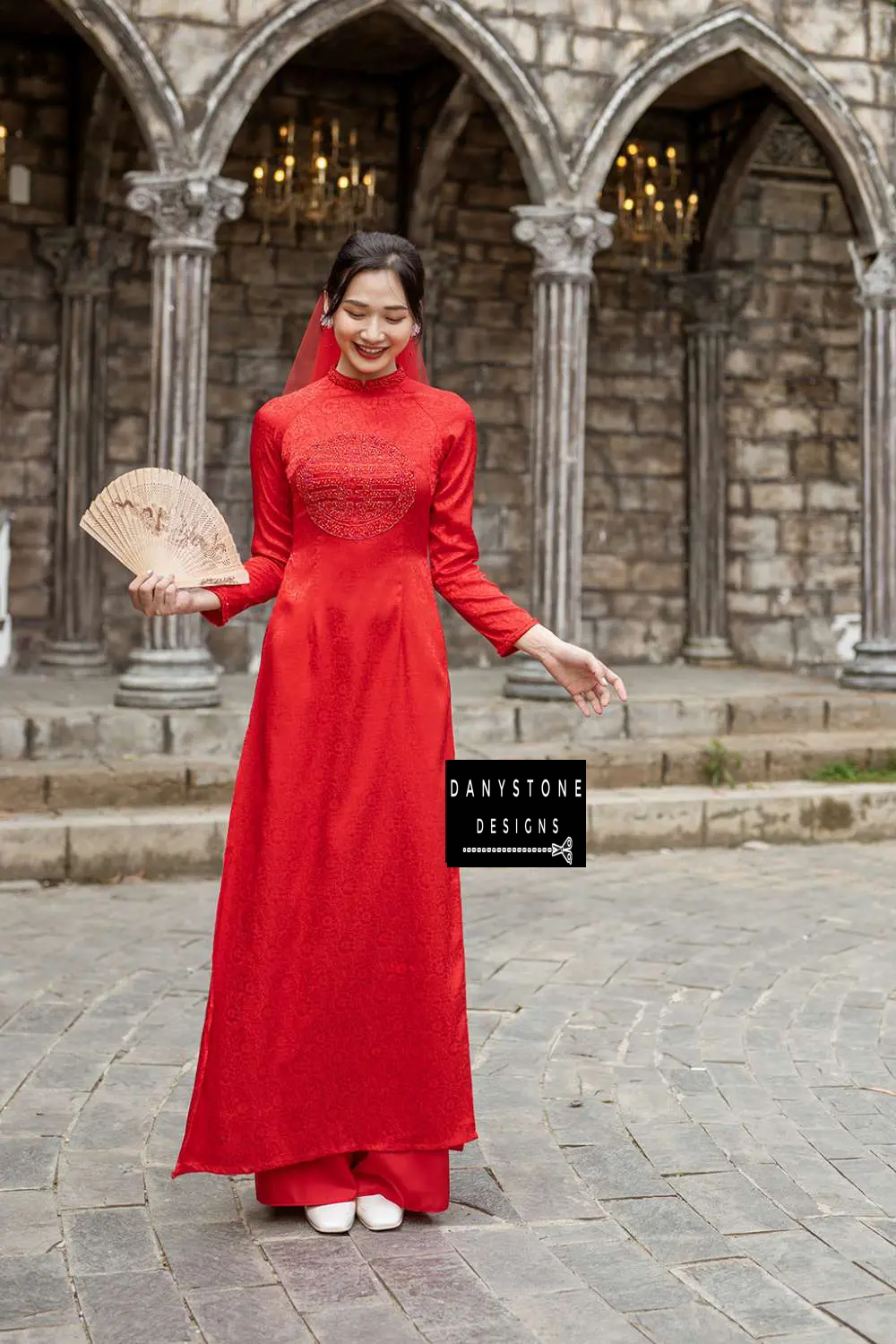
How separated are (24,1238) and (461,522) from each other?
153cm

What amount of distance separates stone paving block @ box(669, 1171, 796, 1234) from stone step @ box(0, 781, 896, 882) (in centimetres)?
364

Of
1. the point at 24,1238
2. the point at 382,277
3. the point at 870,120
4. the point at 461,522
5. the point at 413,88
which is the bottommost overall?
the point at 24,1238

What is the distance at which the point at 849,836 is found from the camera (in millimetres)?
7730

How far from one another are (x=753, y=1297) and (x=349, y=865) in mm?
1007

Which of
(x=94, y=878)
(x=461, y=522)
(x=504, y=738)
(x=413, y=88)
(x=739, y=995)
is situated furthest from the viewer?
(x=413, y=88)

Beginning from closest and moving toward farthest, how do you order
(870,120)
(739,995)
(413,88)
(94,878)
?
(739,995)
(94,878)
(870,120)
(413,88)

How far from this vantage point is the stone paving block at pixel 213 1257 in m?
2.69

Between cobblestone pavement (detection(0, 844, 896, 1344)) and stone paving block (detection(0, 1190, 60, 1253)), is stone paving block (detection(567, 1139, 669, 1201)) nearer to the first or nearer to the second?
cobblestone pavement (detection(0, 844, 896, 1344))

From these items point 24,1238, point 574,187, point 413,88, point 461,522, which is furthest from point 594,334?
point 24,1238

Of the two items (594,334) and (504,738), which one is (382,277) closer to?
(504,738)

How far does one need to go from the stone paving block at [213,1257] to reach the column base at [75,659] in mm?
7417

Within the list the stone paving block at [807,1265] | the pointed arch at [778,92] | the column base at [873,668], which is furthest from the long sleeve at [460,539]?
the column base at [873,668]

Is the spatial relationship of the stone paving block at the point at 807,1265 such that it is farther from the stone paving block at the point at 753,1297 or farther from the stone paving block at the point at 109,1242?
the stone paving block at the point at 109,1242

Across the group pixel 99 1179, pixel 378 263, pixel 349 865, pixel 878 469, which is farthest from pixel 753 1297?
pixel 878 469
